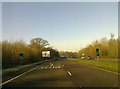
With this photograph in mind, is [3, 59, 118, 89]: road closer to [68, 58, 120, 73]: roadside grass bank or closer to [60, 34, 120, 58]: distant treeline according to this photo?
[68, 58, 120, 73]: roadside grass bank

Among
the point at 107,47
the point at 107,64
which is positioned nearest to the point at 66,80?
the point at 107,64

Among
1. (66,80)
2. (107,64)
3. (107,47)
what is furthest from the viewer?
(107,47)

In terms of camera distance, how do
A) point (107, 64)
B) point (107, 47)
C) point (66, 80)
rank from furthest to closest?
point (107, 47) < point (107, 64) < point (66, 80)

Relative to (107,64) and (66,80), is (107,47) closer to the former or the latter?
(107,64)

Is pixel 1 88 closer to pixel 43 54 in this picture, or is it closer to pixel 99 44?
pixel 43 54

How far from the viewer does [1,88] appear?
46.8ft

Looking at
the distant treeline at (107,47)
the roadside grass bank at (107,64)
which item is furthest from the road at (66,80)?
the distant treeline at (107,47)

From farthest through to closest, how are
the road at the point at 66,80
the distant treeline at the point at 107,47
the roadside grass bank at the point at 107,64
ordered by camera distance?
the distant treeline at the point at 107,47 < the roadside grass bank at the point at 107,64 < the road at the point at 66,80

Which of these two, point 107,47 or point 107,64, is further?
point 107,47

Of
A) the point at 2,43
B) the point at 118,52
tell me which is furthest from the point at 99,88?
the point at 118,52

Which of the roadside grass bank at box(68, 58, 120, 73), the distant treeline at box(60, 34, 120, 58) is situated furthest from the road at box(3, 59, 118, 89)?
the distant treeline at box(60, 34, 120, 58)

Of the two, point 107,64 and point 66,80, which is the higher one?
point 66,80

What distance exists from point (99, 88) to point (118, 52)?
7773 centimetres

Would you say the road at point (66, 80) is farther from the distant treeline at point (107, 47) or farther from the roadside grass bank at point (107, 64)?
the distant treeline at point (107, 47)
